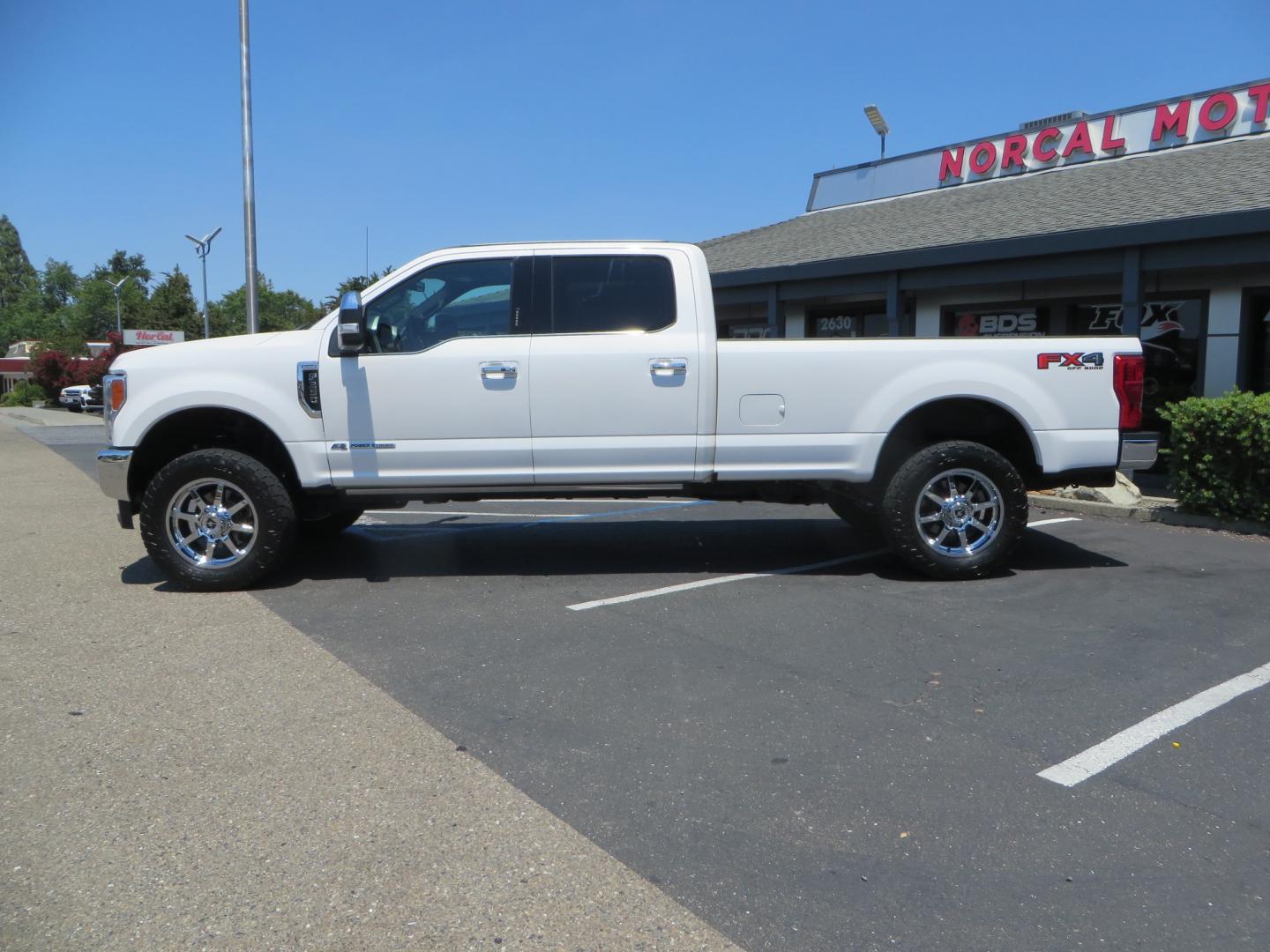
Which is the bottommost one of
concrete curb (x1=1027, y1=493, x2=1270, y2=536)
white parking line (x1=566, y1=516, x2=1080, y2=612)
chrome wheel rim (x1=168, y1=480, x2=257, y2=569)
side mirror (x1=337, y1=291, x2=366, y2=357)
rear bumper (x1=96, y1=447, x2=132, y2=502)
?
white parking line (x1=566, y1=516, x2=1080, y2=612)

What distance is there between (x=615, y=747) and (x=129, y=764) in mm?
1820

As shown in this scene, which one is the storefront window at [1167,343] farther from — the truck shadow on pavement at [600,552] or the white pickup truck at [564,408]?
the white pickup truck at [564,408]

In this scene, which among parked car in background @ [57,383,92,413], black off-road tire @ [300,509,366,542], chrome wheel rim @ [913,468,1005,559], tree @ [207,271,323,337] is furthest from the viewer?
Result: tree @ [207,271,323,337]

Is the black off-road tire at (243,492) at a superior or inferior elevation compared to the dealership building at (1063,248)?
inferior

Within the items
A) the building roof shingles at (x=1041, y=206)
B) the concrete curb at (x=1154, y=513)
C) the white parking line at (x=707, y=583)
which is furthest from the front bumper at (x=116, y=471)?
the building roof shingles at (x=1041, y=206)

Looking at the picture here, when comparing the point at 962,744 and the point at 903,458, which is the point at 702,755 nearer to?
the point at 962,744

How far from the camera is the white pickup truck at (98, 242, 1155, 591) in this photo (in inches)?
258

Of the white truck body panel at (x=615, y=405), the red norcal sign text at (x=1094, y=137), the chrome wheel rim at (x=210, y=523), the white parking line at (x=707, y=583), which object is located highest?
the red norcal sign text at (x=1094, y=137)

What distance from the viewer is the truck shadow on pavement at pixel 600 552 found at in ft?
23.7

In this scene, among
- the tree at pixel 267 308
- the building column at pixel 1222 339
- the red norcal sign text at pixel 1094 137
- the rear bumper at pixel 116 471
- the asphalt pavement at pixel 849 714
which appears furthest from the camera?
the tree at pixel 267 308

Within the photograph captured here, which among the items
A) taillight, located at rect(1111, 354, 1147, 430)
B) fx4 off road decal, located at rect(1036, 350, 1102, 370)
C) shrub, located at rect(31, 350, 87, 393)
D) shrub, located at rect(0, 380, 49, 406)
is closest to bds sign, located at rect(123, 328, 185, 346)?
shrub, located at rect(31, 350, 87, 393)

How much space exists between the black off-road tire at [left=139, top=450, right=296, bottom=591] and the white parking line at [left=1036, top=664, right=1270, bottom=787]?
15.5 feet

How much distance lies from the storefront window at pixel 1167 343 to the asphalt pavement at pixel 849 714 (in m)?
5.52

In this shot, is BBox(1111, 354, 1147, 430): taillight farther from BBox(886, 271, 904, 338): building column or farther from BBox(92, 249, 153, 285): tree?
BBox(92, 249, 153, 285): tree
